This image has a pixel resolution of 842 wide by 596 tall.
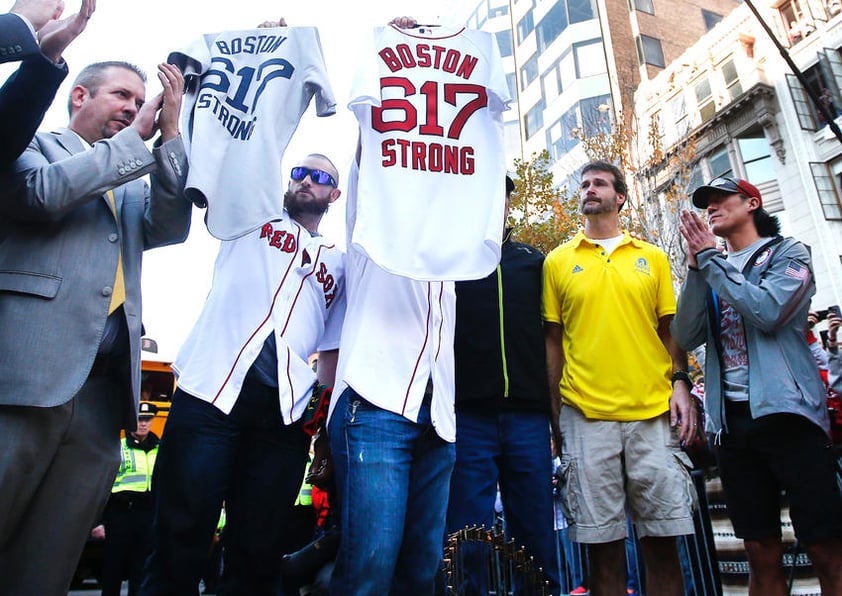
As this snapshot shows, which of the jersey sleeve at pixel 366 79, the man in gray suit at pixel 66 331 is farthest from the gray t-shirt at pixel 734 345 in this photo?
the man in gray suit at pixel 66 331

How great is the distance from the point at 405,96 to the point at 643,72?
27.5m

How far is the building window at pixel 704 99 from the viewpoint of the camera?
74.4ft

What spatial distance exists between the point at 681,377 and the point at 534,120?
2706cm

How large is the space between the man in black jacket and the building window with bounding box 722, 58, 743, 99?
2199cm

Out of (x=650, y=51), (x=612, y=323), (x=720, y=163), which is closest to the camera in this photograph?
(x=612, y=323)

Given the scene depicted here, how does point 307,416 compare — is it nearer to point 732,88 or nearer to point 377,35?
point 377,35

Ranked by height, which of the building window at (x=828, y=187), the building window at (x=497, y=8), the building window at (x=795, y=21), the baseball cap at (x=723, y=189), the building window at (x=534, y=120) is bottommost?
the baseball cap at (x=723, y=189)

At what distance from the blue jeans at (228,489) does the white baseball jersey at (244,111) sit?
73cm

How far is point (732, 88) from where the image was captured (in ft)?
72.0

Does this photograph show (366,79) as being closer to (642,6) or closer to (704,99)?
(704,99)

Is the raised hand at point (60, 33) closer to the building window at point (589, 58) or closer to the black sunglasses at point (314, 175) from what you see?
the black sunglasses at point (314, 175)

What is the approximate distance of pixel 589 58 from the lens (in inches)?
1047

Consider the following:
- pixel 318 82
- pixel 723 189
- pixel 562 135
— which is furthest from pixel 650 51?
pixel 318 82

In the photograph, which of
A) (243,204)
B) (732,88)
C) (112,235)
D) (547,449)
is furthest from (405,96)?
(732,88)
